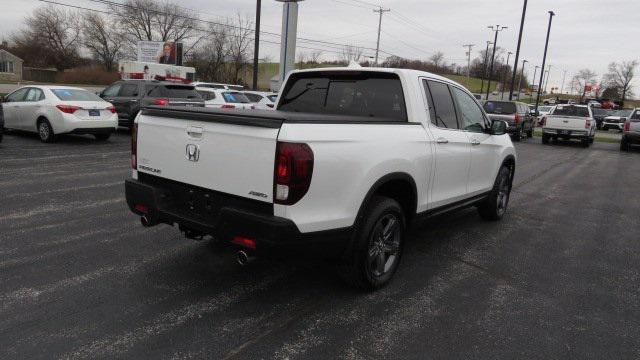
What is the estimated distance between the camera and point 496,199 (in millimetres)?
6629

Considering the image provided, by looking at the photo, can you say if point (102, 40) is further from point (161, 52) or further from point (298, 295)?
point (298, 295)

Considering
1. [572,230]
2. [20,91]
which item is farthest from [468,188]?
[20,91]

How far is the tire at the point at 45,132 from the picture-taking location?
1247 centimetres

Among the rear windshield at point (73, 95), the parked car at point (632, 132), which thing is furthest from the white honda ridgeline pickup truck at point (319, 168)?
the parked car at point (632, 132)

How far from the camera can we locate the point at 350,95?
15.8 ft

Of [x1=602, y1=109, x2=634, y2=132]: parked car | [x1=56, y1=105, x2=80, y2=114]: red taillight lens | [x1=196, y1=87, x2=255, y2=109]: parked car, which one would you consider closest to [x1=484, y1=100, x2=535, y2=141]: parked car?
[x1=196, y1=87, x2=255, y2=109]: parked car

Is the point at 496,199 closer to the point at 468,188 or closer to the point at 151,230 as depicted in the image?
the point at 468,188

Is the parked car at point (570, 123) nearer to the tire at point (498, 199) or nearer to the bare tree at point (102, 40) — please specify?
the tire at point (498, 199)

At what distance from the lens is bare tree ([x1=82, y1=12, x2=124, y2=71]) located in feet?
234

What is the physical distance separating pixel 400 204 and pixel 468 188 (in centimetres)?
145

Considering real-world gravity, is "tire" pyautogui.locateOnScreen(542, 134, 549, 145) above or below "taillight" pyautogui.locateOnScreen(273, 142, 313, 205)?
below

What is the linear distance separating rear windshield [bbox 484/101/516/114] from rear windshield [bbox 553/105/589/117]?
195cm

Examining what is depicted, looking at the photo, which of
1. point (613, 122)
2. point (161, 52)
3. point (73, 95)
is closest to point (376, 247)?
point (73, 95)

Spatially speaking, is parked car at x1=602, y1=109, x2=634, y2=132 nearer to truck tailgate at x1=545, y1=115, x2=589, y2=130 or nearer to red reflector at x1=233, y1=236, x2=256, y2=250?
truck tailgate at x1=545, y1=115, x2=589, y2=130
